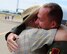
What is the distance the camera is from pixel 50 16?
103 cm

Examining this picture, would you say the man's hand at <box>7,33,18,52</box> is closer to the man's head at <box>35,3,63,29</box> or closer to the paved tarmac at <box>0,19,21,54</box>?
the man's head at <box>35,3,63,29</box>

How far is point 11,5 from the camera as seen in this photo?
197 cm

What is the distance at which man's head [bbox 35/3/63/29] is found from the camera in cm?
102

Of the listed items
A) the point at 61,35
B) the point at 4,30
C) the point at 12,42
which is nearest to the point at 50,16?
the point at 61,35

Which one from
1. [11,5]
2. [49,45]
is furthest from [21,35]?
[11,5]

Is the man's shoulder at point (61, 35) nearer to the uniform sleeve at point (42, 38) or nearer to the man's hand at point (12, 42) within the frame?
the uniform sleeve at point (42, 38)

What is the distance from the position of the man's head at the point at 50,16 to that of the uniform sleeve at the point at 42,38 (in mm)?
63

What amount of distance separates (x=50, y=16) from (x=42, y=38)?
0.45 feet

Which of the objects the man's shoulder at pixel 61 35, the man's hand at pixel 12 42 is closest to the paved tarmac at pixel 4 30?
the man's hand at pixel 12 42

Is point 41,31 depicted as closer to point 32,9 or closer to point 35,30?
point 35,30

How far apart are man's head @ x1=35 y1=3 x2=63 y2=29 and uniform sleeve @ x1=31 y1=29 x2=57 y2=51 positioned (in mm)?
63

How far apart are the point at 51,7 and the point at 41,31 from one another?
14cm

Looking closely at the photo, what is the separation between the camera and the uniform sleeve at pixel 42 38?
947mm

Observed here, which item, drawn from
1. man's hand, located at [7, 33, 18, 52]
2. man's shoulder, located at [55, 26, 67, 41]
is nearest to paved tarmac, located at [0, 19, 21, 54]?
man's hand, located at [7, 33, 18, 52]
